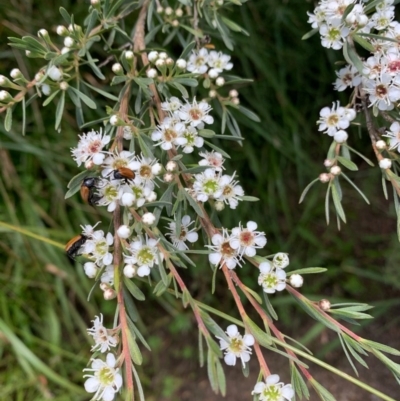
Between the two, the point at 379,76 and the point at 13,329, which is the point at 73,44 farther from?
the point at 13,329

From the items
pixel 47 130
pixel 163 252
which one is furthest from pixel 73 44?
pixel 47 130

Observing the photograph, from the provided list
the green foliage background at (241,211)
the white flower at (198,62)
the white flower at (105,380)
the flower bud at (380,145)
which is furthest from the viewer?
the green foliage background at (241,211)

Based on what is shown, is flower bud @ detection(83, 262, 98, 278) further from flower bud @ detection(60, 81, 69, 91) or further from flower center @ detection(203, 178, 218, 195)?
flower bud @ detection(60, 81, 69, 91)

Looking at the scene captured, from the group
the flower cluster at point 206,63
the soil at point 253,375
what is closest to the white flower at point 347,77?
the flower cluster at point 206,63

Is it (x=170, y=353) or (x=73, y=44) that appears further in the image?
(x=170, y=353)

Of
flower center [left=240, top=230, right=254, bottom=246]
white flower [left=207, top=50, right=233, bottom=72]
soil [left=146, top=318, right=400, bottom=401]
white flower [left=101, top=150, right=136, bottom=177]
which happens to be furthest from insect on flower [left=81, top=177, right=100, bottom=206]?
soil [left=146, top=318, right=400, bottom=401]

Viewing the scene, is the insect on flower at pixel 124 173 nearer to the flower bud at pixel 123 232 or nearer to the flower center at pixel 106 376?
the flower bud at pixel 123 232
